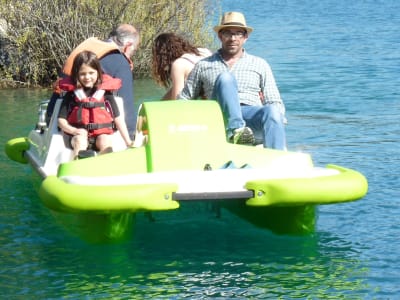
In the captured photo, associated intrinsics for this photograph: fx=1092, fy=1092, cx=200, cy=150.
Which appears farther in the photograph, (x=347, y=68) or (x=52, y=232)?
(x=347, y=68)

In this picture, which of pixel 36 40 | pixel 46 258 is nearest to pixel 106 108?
pixel 46 258

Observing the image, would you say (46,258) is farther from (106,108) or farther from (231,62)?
(231,62)

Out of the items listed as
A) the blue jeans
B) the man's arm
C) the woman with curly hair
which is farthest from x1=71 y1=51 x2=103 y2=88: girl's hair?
the woman with curly hair

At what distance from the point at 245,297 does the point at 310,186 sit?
803mm

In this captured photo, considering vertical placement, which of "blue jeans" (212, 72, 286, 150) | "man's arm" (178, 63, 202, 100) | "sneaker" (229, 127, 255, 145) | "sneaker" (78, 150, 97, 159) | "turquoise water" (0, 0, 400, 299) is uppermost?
"man's arm" (178, 63, 202, 100)

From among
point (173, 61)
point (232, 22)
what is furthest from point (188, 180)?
point (173, 61)

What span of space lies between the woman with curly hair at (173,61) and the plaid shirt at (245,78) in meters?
0.48

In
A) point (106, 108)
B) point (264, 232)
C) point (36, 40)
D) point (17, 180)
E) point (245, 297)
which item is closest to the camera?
point (245, 297)

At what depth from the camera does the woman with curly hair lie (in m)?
8.85

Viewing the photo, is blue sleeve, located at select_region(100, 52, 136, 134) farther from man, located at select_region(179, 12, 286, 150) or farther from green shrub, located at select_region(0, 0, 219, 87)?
green shrub, located at select_region(0, 0, 219, 87)

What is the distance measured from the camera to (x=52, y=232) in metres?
7.62

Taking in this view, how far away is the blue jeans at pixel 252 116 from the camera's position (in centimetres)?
766

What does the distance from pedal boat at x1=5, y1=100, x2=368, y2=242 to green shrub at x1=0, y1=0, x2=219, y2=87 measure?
8276 millimetres

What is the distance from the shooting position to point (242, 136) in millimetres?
7598
